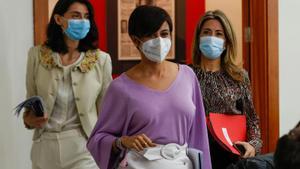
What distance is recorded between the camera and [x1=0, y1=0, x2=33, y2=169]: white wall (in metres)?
2.58

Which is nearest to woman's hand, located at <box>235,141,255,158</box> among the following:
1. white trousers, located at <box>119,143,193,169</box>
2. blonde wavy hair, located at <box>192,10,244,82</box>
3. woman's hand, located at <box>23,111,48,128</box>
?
blonde wavy hair, located at <box>192,10,244,82</box>

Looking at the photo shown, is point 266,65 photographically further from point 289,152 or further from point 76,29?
point 289,152

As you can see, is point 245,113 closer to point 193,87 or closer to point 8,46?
point 193,87

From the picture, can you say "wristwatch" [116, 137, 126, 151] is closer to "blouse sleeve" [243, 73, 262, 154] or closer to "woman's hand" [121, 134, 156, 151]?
"woman's hand" [121, 134, 156, 151]

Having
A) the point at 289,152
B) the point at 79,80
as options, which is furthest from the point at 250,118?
the point at 289,152

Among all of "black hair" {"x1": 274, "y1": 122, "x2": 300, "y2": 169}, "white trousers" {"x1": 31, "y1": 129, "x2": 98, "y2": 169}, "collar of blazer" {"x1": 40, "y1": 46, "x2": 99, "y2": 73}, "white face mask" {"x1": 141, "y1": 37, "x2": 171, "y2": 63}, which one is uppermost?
"white face mask" {"x1": 141, "y1": 37, "x2": 171, "y2": 63}

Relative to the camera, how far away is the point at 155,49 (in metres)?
1.66

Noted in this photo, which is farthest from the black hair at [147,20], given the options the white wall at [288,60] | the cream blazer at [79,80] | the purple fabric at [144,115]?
the white wall at [288,60]

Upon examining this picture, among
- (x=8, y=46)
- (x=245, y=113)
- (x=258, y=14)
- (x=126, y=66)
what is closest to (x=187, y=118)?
(x=245, y=113)

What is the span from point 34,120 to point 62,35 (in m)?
0.41

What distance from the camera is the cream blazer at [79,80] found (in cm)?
215

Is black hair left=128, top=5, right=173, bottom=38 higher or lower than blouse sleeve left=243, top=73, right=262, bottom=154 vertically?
higher

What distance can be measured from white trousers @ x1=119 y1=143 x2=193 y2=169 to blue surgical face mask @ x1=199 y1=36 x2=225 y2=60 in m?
0.74

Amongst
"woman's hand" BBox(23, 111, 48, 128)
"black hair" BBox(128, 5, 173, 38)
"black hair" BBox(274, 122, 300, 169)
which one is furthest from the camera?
"woman's hand" BBox(23, 111, 48, 128)
